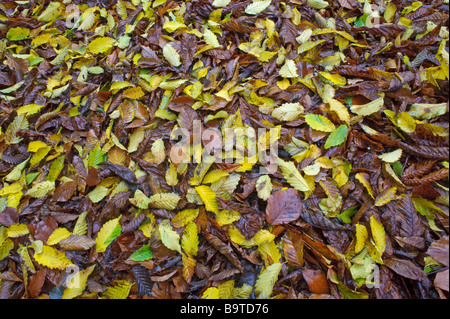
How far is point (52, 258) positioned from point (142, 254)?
39 cm

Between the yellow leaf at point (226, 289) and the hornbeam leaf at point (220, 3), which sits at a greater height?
the hornbeam leaf at point (220, 3)

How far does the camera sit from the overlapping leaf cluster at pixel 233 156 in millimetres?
1185

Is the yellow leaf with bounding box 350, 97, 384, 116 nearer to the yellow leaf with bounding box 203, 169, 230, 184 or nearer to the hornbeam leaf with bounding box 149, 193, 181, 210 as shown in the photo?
the yellow leaf with bounding box 203, 169, 230, 184

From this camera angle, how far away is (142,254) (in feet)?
4.03

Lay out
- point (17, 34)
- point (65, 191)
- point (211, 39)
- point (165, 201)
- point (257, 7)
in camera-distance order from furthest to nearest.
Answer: point (17, 34) < point (257, 7) < point (211, 39) < point (65, 191) < point (165, 201)

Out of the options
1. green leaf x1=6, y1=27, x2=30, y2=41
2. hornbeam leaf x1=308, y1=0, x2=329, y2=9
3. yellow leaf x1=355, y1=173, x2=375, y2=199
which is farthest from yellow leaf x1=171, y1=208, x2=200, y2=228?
green leaf x1=6, y1=27, x2=30, y2=41

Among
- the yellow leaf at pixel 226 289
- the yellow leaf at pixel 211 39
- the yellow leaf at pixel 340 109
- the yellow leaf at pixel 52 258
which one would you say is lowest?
the yellow leaf at pixel 226 289

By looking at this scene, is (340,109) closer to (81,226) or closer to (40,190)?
(81,226)

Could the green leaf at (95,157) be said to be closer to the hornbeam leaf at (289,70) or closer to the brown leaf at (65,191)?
the brown leaf at (65,191)

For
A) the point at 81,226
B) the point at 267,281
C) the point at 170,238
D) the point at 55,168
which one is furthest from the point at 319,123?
the point at 55,168

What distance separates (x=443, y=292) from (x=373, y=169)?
51 cm

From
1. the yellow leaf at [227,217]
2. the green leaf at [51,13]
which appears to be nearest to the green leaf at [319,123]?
the yellow leaf at [227,217]

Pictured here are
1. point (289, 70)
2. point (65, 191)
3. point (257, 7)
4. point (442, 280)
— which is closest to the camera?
point (442, 280)

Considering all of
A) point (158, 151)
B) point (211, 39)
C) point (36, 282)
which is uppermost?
point (211, 39)
